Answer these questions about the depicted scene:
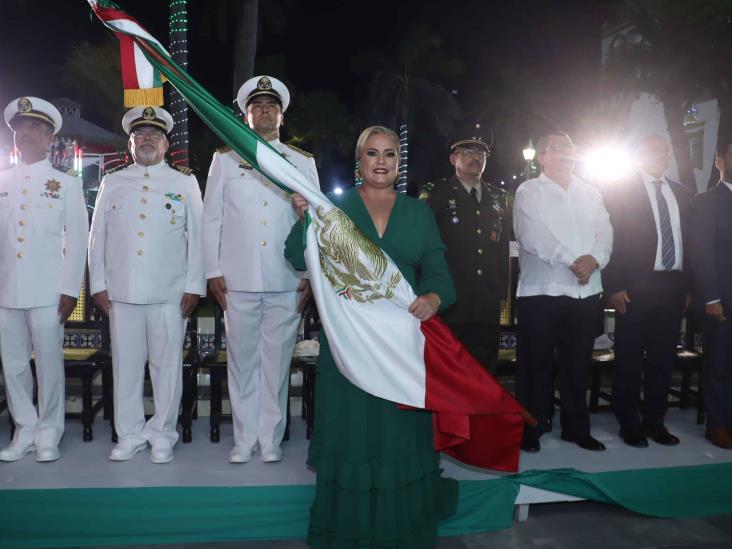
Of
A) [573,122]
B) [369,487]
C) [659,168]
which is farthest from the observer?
[573,122]

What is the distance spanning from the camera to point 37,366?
3420 millimetres

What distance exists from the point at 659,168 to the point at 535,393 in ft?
4.96

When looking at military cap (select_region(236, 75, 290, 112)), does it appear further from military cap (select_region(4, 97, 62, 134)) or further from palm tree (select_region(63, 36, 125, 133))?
palm tree (select_region(63, 36, 125, 133))

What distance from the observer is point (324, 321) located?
8.38 ft

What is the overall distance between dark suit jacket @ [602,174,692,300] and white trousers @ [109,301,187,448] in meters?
2.49

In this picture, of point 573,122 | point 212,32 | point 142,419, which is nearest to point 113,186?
point 142,419

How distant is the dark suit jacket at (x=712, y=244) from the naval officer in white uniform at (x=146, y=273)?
2815mm

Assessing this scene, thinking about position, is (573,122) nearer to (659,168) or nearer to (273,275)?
(659,168)

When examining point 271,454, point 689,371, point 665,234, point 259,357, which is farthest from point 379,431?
point 689,371

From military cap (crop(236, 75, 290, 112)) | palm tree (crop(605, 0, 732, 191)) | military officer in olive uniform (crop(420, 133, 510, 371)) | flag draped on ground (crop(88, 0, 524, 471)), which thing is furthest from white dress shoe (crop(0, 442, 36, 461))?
palm tree (crop(605, 0, 732, 191))

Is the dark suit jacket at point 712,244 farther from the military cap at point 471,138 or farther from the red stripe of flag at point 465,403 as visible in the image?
the red stripe of flag at point 465,403

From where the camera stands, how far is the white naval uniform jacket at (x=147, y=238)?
329 centimetres

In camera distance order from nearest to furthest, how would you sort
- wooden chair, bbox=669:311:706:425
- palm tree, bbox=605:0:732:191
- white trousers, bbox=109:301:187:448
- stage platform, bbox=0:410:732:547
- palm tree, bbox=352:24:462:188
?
stage platform, bbox=0:410:732:547 → white trousers, bbox=109:301:187:448 → wooden chair, bbox=669:311:706:425 → palm tree, bbox=605:0:732:191 → palm tree, bbox=352:24:462:188

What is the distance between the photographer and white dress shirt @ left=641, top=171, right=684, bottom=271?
377 centimetres
